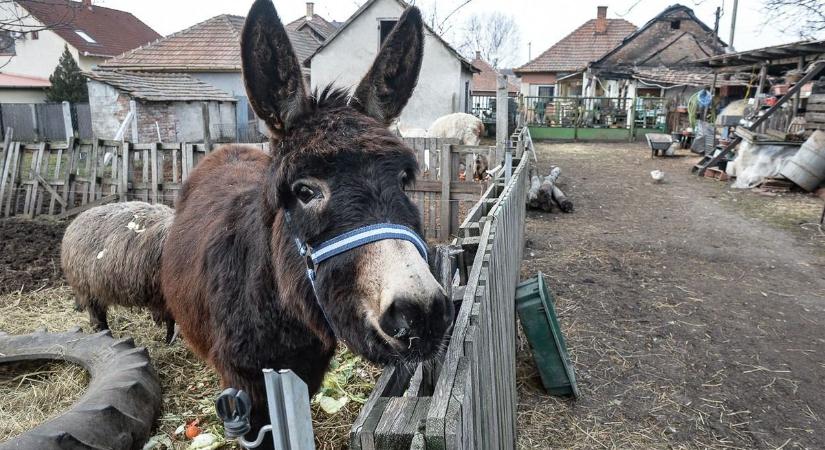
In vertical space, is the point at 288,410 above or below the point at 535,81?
below

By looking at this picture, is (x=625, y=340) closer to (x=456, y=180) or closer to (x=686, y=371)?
(x=686, y=371)

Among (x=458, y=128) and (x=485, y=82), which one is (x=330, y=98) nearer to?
(x=458, y=128)

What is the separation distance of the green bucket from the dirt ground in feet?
0.41

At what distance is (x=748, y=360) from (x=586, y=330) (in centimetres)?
134

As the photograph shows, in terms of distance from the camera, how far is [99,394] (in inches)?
126

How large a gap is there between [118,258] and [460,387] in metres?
4.04

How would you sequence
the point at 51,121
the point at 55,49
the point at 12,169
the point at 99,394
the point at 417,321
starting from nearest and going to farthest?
the point at 417,321
the point at 99,394
the point at 12,169
the point at 51,121
the point at 55,49

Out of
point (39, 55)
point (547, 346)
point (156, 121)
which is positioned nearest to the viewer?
point (547, 346)

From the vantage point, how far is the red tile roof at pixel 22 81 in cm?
3023

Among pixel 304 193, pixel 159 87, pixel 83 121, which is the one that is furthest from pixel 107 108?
pixel 304 193

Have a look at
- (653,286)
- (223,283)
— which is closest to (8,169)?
(223,283)

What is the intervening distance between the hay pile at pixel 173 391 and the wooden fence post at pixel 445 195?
428 cm

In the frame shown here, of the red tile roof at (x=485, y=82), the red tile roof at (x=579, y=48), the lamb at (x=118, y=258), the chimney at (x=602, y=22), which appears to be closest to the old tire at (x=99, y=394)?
the lamb at (x=118, y=258)

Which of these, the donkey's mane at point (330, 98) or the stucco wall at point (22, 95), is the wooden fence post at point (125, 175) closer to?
the donkey's mane at point (330, 98)
